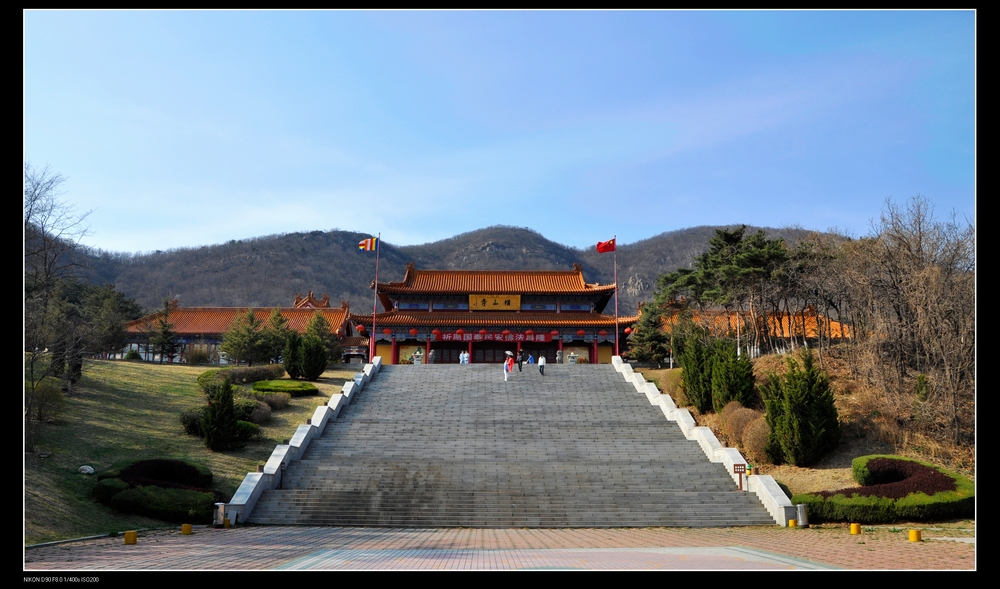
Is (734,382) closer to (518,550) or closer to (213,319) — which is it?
(518,550)

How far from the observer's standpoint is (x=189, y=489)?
51.0ft

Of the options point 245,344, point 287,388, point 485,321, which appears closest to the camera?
point 287,388

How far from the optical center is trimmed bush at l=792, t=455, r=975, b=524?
46.1 ft

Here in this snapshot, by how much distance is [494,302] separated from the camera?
140 feet

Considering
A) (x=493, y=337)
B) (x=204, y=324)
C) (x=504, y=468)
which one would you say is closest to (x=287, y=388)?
(x=504, y=468)

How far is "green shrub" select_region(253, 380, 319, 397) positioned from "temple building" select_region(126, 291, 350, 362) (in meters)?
14.8

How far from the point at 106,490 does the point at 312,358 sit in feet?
55.6

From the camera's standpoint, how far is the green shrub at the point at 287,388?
27531 mm

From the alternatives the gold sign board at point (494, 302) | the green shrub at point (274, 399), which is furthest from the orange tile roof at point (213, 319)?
the green shrub at point (274, 399)

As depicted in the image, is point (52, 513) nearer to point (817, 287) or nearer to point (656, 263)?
point (817, 287)

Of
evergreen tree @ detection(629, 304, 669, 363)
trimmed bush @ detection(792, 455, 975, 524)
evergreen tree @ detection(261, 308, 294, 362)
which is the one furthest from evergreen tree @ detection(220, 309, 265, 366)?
trimmed bush @ detection(792, 455, 975, 524)

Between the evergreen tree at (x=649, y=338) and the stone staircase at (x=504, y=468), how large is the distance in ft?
41.6

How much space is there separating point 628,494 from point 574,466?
2493 millimetres

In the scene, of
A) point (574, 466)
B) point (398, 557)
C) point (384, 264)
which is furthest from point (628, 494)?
point (384, 264)
